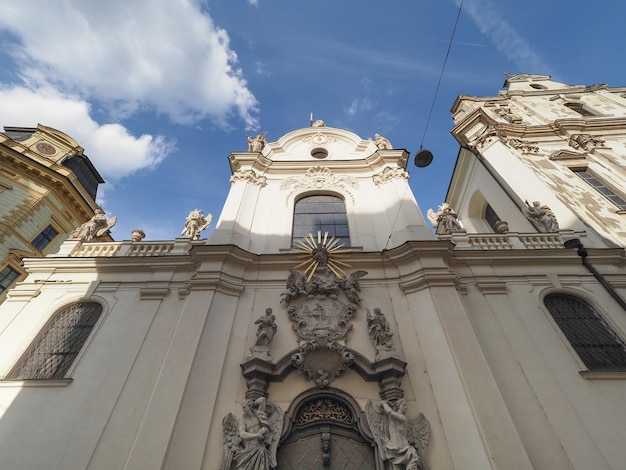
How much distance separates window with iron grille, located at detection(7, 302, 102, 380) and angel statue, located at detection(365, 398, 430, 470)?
251 inches

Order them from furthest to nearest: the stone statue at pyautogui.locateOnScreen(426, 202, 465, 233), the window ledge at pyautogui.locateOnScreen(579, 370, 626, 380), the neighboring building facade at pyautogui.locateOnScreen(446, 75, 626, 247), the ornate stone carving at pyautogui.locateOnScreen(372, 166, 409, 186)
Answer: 1. the ornate stone carving at pyautogui.locateOnScreen(372, 166, 409, 186)
2. the neighboring building facade at pyautogui.locateOnScreen(446, 75, 626, 247)
3. the stone statue at pyautogui.locateOnScreen(426, 202, 465, 233)
4. the window ledge at pyautogui.locateOnScreen(579, 370, 626, 380)

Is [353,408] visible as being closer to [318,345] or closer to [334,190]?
[318,345]

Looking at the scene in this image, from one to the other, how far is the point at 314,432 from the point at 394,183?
26.9ft

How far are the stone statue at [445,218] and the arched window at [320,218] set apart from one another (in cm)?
283

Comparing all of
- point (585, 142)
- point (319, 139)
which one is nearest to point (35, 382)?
point (319, 139)

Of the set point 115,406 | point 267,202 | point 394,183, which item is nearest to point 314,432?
point 115,406

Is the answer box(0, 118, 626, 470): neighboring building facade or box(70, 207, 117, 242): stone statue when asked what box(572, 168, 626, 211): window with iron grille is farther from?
box(70, 207, 117, 242): stone statue

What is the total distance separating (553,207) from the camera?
11.3 meters

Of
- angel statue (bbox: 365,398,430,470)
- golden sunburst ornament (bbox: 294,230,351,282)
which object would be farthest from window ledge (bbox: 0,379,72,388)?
angel statue (bbox: 365,398,430,470)

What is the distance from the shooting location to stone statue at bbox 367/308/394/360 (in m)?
6.67

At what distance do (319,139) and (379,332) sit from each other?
1026 cm

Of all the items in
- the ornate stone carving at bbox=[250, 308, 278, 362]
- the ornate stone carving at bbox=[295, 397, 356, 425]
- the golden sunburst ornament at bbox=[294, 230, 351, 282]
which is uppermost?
the golden sunburst ornament at bbox=[294, 230, 351, 282]

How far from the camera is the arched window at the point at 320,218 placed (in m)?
10.5

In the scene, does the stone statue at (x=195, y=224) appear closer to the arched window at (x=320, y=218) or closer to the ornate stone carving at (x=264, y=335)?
the arched window at (x=320, y=218)
